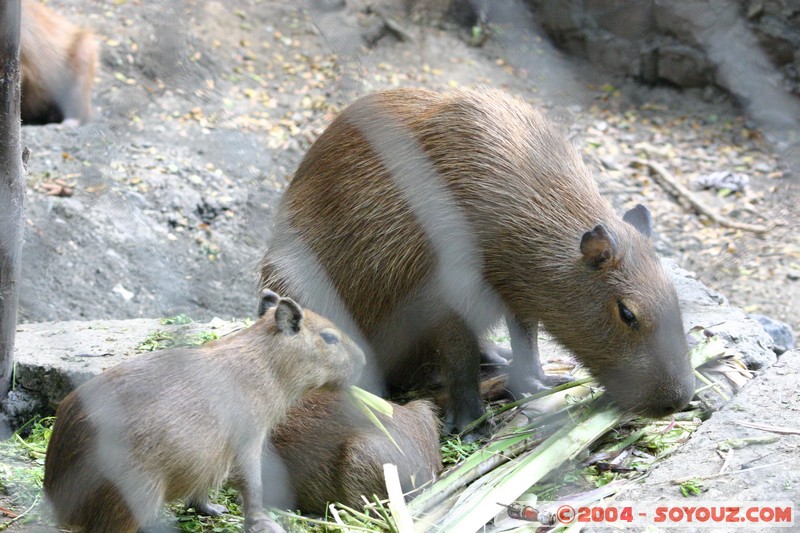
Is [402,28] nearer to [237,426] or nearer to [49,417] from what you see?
[49,417]

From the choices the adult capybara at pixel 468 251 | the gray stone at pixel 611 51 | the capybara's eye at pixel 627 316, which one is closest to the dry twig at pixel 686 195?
the gray stone at pixel 611 51

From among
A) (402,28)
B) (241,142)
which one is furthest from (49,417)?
(402,28)

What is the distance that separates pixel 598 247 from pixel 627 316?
0.28 m

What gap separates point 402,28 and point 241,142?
85.5 inches

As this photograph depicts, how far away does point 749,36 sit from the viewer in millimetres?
7824

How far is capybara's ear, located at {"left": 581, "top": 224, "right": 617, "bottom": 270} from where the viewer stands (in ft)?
11.4

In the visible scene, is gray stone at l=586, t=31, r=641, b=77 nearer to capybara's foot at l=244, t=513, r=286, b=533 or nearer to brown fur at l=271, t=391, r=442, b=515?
brown fur at l=271, t=391, r=442, b=515

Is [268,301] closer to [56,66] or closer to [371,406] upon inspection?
[371,406]

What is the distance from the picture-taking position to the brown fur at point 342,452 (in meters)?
3.41

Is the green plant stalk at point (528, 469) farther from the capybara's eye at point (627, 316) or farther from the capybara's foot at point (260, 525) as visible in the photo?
the capybara's foot at point (260, 525)

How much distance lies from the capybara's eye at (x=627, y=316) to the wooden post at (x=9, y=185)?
7.96 feet

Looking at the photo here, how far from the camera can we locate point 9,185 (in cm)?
376

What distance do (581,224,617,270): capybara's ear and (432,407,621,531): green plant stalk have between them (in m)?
0.63

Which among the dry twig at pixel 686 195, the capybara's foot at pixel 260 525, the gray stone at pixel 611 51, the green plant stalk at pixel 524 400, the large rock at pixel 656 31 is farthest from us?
the gray stone at pixel 611 51
